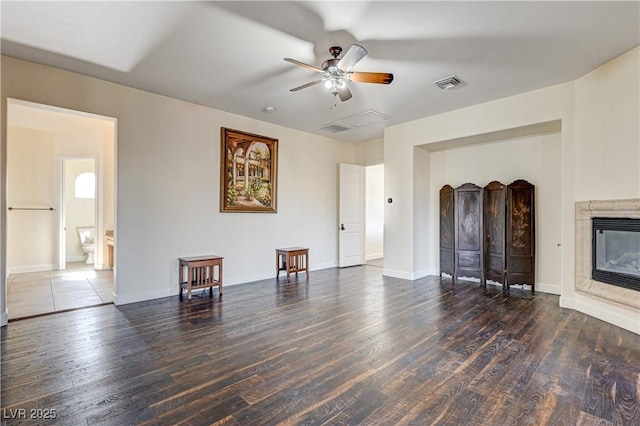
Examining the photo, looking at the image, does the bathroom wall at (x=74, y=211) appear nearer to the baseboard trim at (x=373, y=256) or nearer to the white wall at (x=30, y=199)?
the white wall at (x=30, y=199)

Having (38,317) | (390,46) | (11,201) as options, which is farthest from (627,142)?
(11,201)

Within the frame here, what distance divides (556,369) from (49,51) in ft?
18.4

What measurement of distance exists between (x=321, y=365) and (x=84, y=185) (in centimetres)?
850

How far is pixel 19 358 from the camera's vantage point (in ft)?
8.36

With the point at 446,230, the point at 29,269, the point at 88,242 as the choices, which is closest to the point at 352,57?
the point at 446,230

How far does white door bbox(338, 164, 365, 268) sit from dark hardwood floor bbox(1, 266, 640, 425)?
9.61 feet

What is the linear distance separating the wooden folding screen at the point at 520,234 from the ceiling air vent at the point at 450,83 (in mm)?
2003

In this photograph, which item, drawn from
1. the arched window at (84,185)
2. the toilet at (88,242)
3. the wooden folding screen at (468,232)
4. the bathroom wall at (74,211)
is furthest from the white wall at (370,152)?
the arched window at (84,185)

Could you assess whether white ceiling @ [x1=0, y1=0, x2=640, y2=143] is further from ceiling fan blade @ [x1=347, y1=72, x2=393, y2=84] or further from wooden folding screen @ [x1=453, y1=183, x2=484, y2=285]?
wooden folding screen @ [x1=453, y1=183, x2=484, y2=285]

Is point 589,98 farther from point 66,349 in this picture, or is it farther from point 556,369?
point 66,349

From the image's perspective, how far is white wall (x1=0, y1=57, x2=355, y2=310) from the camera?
3822 millimetres

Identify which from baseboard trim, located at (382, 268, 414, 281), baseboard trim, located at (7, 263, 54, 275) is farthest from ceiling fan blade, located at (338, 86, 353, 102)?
baseboard trim, located at (7, 263, 54, 275)

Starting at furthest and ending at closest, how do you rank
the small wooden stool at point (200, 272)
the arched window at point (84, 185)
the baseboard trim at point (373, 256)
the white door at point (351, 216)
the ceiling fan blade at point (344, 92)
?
the baseboard trim at point (373, 256)
the arched window at point (84, 185)
the white door at point (351, 216)
the small wooden stool at point (200, 272)
the ceiling fan blade at point (344, 92)

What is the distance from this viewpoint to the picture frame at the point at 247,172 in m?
5.16
